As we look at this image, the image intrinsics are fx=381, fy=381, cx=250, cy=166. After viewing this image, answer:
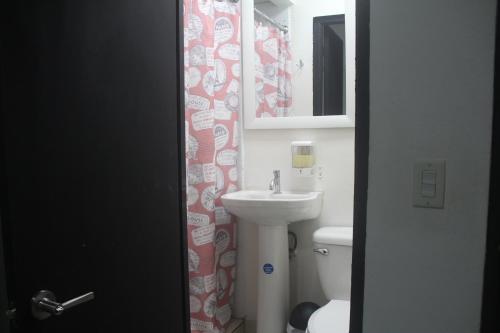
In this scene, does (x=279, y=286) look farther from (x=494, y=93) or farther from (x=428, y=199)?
(x=494, y=93)

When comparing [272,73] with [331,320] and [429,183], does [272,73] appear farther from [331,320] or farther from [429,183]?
[429,183]

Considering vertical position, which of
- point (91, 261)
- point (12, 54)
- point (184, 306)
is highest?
point (12, 54)

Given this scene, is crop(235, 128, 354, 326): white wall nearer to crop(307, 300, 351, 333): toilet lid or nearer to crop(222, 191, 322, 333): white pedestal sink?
crop(222, 191, 322, 333): white pedestal sink

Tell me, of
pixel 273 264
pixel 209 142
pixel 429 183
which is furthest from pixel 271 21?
pixel 429 183

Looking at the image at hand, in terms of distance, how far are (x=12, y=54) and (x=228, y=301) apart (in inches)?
71.3

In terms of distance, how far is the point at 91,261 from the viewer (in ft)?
3.28

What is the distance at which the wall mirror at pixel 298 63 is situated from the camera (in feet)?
6.71

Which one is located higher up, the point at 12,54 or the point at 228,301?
the point at 12,54

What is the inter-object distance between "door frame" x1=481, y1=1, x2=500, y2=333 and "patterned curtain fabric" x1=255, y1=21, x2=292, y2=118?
1.47 meters

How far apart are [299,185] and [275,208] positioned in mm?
359

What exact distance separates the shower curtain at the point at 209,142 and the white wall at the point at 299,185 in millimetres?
148

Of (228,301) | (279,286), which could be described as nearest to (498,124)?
(279,286)

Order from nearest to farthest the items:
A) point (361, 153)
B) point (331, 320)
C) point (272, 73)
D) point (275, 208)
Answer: point (361, 153) < point (331, 320) < point (275, 208) < point (272, 73)

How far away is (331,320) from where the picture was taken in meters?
1.58
